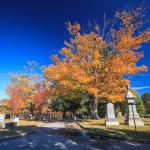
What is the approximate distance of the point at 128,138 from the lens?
10789 millimetres

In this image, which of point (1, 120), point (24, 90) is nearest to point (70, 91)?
point (1, 120)

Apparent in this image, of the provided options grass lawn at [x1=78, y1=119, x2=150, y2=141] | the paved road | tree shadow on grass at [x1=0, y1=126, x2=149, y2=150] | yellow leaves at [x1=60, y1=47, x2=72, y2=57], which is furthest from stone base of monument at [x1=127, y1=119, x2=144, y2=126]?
yellow leaves at [x1=60, y1=47, x2=72, y2=57]

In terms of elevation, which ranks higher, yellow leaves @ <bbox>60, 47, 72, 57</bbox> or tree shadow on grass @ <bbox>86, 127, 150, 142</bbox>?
yellow leaves @ <bbox>60, 47, 72, 57</bbox>

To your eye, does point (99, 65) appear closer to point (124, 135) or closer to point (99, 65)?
point (99, 65)

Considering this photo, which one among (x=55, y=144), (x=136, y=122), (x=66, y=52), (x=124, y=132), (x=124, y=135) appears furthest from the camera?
(x=66, y=52)

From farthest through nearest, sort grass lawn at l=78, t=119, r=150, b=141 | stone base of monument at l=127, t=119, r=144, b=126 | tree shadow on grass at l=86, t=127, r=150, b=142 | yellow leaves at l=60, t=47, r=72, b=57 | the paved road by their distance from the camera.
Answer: yellow leaves at l=60, t=47, r=72, b=57 → stone base of monument at l=127, t=119, r=144, b=126 → grass lawn at l=78, t=119, r=150, b=141 → tree shadow on grass at l=86, t=127, r=150, b=142 → the paved road

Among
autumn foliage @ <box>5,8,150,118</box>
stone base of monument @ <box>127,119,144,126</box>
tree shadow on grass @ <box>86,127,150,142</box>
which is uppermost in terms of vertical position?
autumn foliage @ <box>5,8,150,118</box>

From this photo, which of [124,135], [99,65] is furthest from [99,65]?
[124,135]

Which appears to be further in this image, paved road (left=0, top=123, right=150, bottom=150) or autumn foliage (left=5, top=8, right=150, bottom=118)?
autumn foliage (left=5, top=8, right=150, bottom=118)

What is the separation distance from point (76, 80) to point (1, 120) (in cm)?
1089

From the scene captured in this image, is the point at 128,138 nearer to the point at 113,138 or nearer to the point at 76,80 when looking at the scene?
the point at 113,138

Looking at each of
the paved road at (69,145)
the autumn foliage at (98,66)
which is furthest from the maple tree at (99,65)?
the paved road at (69,145)

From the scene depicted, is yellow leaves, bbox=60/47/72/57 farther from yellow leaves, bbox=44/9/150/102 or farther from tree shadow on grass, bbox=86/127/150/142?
tree shadow on grass, bbox=86/127/150/142

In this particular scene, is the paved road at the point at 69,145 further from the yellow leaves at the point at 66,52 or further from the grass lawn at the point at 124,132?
the yellow leaves at the point at 66,52
